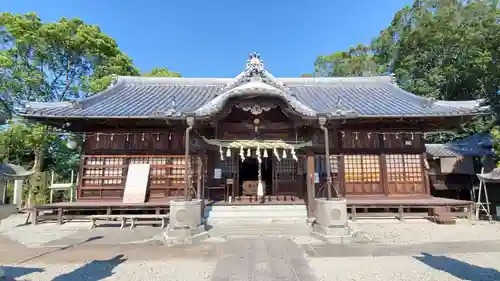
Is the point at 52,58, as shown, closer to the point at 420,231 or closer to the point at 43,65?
the point at 43,65

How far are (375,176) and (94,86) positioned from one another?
62.1ft

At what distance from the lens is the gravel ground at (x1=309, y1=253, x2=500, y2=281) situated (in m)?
5.00

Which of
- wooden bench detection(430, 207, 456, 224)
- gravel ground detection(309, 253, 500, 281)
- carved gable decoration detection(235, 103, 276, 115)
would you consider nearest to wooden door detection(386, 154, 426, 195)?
wooden bench detection(430, 207, 456, 224)

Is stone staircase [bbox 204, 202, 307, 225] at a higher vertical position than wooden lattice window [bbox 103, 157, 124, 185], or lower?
lower

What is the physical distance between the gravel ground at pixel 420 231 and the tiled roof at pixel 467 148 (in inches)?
198

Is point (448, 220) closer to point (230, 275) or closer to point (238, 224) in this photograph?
point (238, 224)

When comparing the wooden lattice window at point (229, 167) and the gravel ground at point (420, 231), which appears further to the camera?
the wooden lattice window at point (229, 167)

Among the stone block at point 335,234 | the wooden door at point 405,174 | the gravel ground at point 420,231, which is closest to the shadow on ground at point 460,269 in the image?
the gravel ground at point 420,231

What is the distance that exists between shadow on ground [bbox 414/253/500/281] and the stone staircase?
4.79 metres

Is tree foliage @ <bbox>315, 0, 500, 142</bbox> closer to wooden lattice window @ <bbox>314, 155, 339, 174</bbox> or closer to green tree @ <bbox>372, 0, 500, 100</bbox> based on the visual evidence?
green tree @ <bbox>372, 0, 500, 100</bbox>

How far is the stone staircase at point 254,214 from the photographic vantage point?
10.4m

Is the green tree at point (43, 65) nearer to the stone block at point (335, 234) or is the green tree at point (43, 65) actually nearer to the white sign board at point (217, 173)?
the white sign board at point (217, 173)

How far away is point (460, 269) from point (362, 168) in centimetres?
717

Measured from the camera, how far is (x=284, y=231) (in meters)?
9.09
